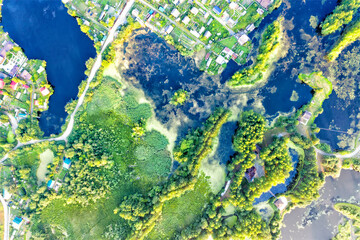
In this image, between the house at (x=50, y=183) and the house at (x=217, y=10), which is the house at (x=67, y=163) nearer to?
the house at (x=50, y=183)

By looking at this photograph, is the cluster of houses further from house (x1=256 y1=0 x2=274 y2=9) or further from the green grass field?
house (x1=256 y1=0 x2=274 y2=9)

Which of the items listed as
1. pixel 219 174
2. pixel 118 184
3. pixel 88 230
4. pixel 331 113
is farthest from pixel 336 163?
pixel 88 230

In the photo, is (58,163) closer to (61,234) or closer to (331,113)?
(61,234)

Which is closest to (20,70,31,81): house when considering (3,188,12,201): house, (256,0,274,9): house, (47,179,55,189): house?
(47,179,55,189): house

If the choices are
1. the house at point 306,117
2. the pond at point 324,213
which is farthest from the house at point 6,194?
the house at point 306,117

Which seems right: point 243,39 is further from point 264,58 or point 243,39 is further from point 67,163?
point 67,163

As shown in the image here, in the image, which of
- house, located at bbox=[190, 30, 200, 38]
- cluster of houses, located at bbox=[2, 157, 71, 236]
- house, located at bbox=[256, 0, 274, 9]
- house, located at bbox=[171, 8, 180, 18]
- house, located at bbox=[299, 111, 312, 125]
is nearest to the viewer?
house, located at bbox=[299, 111, 312, 125]
